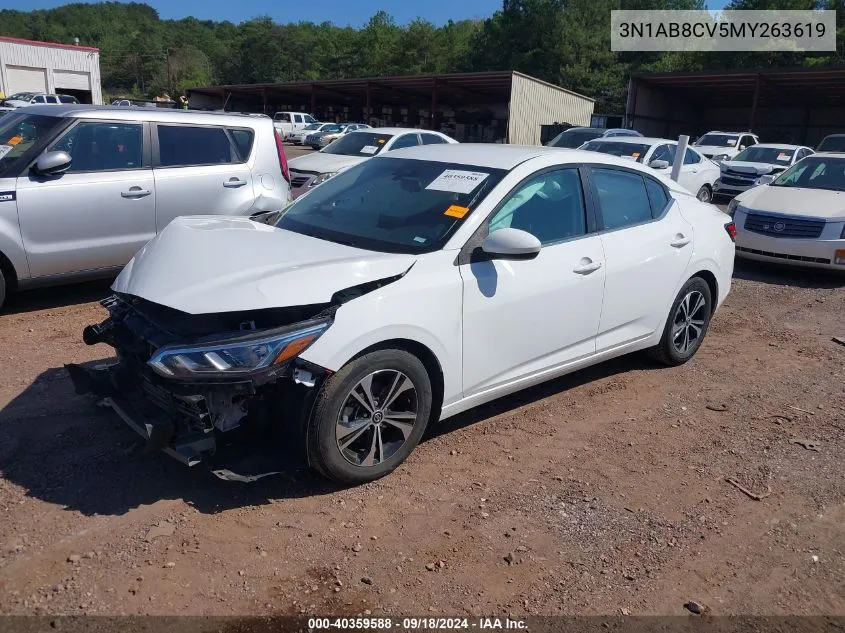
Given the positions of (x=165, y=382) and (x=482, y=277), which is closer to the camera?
(x=165, y=382)

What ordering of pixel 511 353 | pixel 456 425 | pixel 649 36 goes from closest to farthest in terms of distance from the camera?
pixel 511 353
pixel 456 425
pixel 649 36

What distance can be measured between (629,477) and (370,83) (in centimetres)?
4327

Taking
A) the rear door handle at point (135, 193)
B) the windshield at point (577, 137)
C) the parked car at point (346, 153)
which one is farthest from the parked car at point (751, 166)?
the rear door handle at point (135, 193)

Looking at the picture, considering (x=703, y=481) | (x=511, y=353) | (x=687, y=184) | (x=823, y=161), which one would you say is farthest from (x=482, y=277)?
(x=687, y=184)

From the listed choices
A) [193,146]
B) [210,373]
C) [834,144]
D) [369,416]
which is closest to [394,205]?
[369,416]

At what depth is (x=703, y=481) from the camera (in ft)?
12.5

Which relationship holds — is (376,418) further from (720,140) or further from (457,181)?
(720,140)

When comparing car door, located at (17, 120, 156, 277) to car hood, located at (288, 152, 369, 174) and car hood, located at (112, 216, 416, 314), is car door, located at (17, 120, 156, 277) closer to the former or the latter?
car hood, located at (112, 216, 416, 314)

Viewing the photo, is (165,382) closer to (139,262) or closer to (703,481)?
(139,262)

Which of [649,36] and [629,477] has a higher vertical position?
[649,36]

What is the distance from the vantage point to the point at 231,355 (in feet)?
10.1

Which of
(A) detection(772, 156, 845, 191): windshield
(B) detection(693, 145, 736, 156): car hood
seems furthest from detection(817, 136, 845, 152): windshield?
(A) detection(772, 156, 845, 191): windshield

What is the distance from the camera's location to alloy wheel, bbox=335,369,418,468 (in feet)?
11.0

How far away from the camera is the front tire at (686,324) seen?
5258 mm
